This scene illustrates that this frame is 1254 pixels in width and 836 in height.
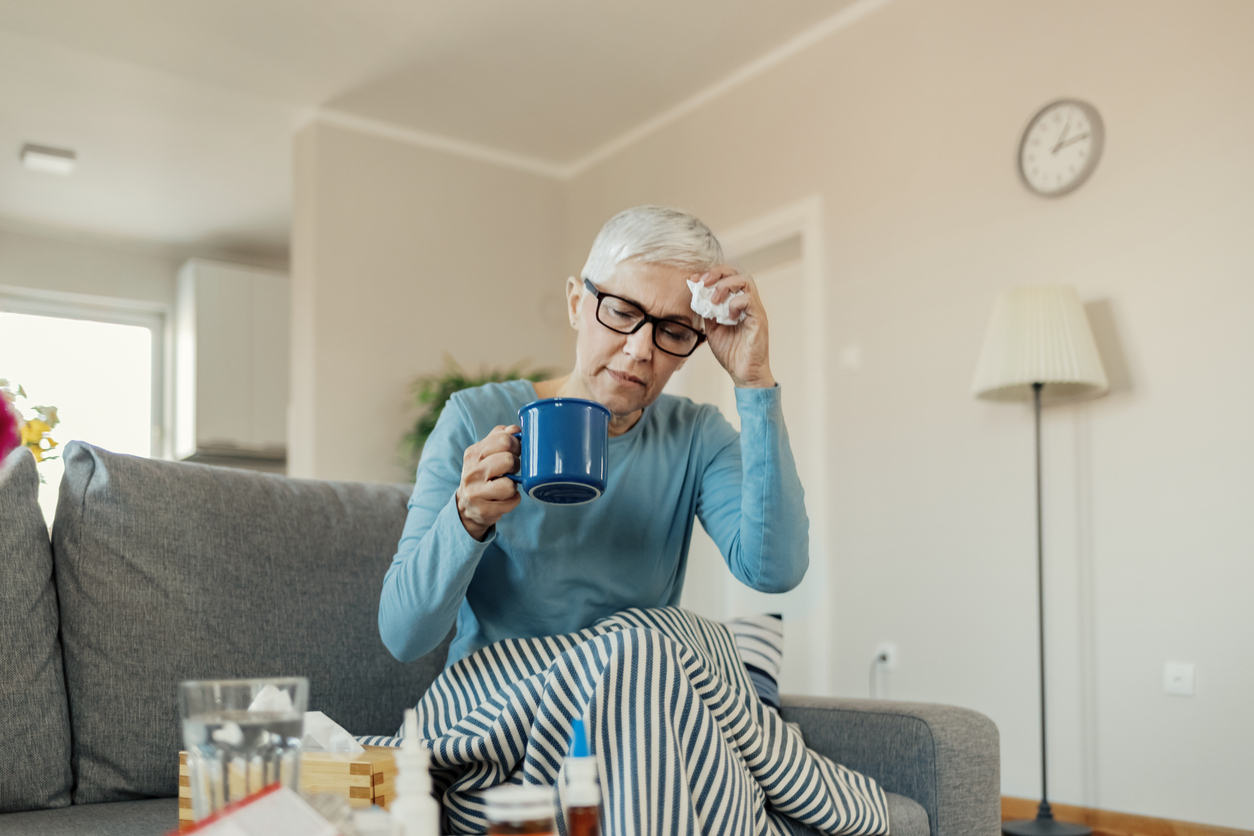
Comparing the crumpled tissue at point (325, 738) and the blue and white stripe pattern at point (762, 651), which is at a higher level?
the crumpled tissue at point (325, 738)

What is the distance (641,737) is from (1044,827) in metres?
2.21

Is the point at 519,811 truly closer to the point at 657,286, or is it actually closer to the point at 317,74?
the point at 657,286

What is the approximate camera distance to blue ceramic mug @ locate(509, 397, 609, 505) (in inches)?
40.3

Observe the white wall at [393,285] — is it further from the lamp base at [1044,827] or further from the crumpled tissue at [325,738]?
the crumpled tissue at [325,738]

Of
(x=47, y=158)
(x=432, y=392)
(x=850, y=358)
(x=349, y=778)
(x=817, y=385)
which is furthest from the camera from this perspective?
(x=47, y=158)

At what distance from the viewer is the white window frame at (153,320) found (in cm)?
616

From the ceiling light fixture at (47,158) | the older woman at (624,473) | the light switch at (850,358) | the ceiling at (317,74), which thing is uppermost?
the ceiling at (317,74)

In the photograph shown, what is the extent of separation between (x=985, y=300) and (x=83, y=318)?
5.27 meters

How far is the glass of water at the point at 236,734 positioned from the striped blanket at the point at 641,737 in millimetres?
300

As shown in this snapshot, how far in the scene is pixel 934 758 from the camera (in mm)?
1319

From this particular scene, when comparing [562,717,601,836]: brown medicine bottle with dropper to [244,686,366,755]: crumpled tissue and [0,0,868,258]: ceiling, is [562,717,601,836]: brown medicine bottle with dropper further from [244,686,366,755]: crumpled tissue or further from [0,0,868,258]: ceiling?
[0,0,868,258]: ceiling

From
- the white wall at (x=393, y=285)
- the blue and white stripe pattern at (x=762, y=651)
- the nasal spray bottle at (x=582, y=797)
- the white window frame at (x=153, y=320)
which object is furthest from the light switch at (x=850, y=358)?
the white window frame at (x=153, y=320)

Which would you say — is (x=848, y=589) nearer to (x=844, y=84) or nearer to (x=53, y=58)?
(x=844, y=84)

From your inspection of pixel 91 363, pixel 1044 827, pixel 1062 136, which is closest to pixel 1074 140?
pixel 1062 136
